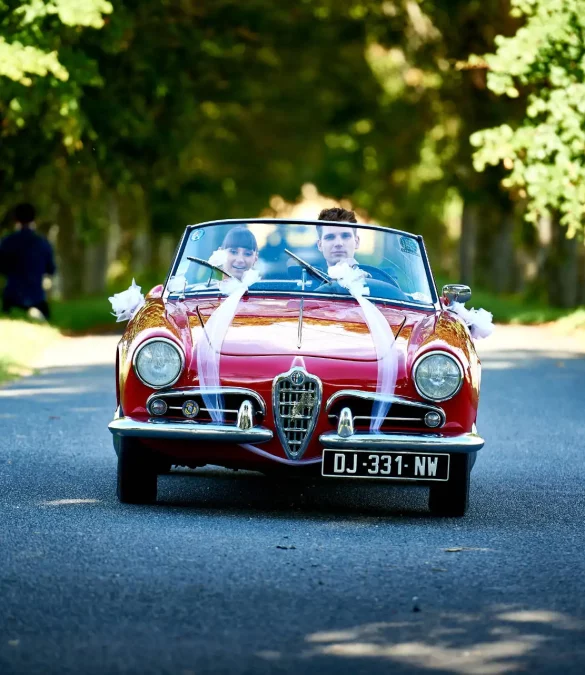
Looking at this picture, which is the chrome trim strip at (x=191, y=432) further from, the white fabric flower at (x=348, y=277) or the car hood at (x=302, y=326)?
the white fabric flower at (x=348, y=277)

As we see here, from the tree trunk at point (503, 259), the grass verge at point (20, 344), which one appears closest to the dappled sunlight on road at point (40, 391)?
the grass verge at point (20, 344)

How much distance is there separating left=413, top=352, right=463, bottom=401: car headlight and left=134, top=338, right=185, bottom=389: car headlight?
45.5 inches

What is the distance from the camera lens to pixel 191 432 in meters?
7.80

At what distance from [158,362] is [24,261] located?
46.6ft

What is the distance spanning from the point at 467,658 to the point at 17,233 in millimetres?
17863

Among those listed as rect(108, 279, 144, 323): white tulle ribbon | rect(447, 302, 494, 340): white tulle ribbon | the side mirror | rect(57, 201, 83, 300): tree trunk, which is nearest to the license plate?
the side mirror

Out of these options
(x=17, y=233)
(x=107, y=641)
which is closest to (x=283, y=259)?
(x=107, y=641)

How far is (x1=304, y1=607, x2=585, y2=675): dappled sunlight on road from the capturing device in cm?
503

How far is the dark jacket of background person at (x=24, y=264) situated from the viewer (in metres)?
22.0

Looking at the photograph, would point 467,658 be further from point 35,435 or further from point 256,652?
point 35,435

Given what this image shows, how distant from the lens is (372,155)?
4409 cm

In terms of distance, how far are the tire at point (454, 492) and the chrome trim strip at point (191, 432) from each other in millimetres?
964

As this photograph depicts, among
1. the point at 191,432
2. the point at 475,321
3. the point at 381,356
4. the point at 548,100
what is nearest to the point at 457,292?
the point at 475,321

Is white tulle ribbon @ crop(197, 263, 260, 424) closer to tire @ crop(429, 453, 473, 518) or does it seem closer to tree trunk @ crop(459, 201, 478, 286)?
tire @ crop(429, 453, 473, 518)
